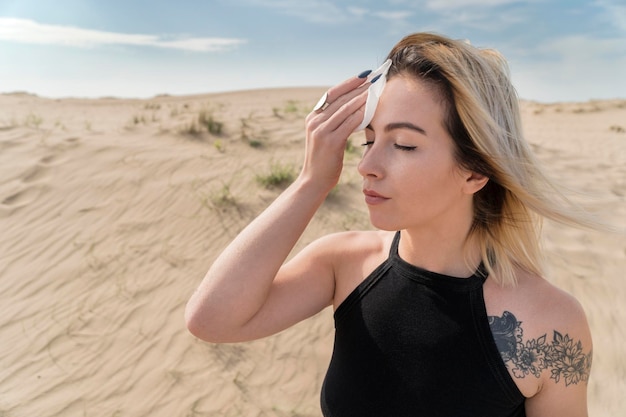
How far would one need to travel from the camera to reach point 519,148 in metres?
1.65

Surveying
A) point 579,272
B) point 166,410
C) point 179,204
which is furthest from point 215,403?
point 579,272

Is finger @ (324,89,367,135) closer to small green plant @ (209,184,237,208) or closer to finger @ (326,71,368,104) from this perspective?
finger @ (326,71,368,104)

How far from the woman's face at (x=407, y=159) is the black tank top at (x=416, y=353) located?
240 millimetres

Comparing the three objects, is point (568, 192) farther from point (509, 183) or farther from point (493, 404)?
point (493, 404)

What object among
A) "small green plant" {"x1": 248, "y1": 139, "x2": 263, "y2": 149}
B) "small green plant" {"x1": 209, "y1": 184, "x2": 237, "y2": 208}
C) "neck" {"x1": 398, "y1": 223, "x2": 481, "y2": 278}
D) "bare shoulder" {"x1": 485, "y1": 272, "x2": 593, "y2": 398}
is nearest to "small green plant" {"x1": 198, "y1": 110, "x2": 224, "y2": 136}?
"small green plant" {"x1": 248, "y1": 139, "x2": 263, "y2": 149}

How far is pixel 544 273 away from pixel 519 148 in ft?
1.34

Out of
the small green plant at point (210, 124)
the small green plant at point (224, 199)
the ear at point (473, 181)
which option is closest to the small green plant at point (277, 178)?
the small green plant at point (224, 199)

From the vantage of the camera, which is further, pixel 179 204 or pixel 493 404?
pixel 179 204

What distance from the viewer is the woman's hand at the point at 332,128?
5.65 ft

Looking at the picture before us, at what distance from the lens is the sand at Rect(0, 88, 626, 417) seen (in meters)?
4.44

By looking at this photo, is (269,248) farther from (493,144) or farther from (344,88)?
(493,144)

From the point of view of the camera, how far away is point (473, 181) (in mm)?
1689

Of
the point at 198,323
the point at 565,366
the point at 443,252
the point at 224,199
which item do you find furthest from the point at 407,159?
the point at 224,199

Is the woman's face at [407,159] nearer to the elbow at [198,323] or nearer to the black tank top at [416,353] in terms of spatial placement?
the black tank top at [416,353]
